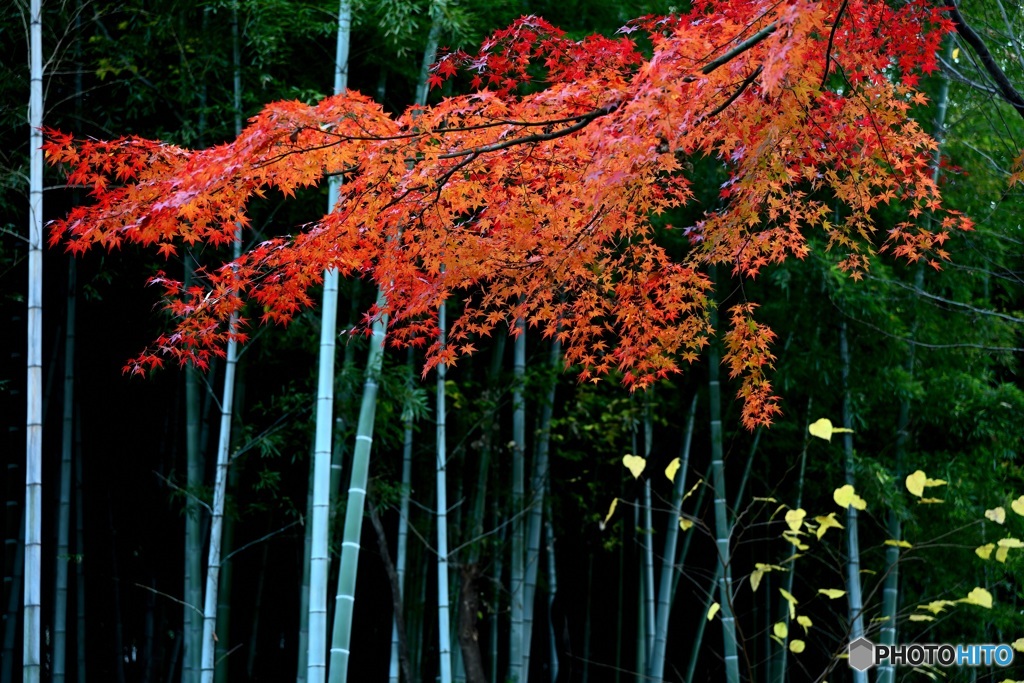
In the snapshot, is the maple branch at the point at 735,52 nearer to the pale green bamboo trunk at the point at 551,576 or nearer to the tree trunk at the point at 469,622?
the tree trunk at the point at 469,622

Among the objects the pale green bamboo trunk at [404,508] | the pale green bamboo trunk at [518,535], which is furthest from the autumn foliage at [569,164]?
the pale green bamboo trunk at [518,535]

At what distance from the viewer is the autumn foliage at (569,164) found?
8.36 feet

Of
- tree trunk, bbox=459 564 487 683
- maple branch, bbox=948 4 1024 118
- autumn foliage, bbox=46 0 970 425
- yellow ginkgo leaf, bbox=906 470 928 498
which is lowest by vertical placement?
tree trunk, bbox=459 564 487 683

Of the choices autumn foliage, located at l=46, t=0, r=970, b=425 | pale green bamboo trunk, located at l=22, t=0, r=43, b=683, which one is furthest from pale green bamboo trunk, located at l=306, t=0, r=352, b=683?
autumn foliage, located at l=46, t=0, r=970, b=425

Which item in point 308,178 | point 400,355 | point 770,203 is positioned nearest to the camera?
point 308,178

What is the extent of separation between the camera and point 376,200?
117 inches

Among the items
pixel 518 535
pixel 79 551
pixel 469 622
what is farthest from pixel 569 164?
pixel 79 551

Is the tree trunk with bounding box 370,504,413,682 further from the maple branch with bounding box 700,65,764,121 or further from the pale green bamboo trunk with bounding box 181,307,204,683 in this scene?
the maple branch with bounding box 700,65,764,121

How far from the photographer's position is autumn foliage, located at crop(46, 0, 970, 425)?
8.36ft

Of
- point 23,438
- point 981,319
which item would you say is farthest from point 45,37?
point 981,319

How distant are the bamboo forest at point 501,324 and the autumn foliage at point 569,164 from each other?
0.05 feet

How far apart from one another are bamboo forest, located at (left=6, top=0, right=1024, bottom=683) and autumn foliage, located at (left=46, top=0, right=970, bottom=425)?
0.05 feet

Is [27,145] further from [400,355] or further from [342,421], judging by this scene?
[400,355]

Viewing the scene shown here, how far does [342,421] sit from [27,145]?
7.63 feet
